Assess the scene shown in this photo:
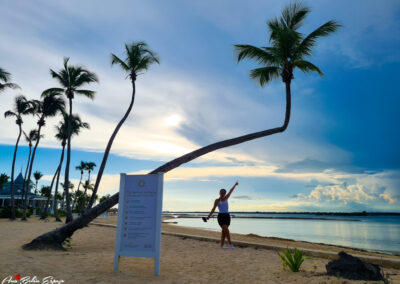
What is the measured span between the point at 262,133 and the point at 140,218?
5402 millimetres

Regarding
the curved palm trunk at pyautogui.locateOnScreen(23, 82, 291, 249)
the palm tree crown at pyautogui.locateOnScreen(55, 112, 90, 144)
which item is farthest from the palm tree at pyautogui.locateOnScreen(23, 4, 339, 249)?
the palm tree crown at pyautogui.locateOnScreen(55, 112, 90, 144)

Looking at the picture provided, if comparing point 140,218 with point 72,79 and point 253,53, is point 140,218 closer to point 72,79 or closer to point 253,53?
point 253,53

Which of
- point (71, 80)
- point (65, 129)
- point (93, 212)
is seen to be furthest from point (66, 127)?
point (93, 212)

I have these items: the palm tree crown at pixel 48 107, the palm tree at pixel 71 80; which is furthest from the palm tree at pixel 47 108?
the palm tree at pixel 71 80

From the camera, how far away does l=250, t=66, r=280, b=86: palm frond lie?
1120 cm

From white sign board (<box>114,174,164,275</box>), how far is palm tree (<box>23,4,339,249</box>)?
2444 millimetres

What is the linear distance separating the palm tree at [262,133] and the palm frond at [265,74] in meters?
0.08

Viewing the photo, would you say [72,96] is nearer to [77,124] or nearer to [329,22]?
[77,124]

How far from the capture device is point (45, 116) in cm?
2639

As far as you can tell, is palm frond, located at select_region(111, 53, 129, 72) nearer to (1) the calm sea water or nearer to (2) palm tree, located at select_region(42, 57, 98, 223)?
(2) palm tree, located at select_region(42, 57, 98, 223)

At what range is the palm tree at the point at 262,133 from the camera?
7887 millimetres

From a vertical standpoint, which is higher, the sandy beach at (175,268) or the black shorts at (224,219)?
the black shorts at (224,219)

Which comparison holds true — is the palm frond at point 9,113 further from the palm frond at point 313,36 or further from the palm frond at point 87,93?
the palm frond at point 313,36

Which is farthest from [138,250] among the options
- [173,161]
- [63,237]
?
[63,237]
